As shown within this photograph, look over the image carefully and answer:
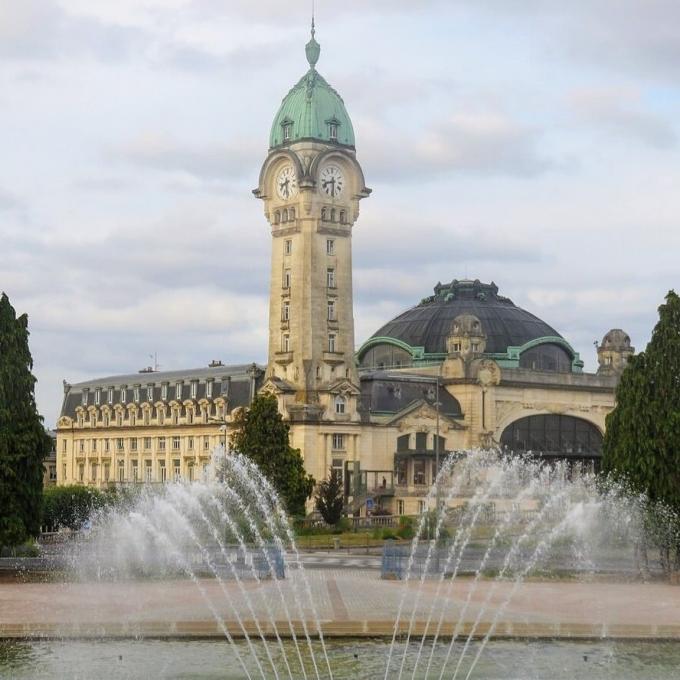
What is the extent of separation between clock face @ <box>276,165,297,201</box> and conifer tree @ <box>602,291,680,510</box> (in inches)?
2298

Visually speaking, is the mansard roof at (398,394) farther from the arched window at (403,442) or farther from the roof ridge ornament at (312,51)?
the roof ridge ornament at (312,51)

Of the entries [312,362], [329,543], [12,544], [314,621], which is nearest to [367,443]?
[312,362]

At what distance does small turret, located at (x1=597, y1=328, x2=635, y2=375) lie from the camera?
138125mm

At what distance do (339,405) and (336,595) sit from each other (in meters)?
65.7

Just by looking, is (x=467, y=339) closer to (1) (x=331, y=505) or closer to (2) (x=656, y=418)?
(1) (x=331, y=505)

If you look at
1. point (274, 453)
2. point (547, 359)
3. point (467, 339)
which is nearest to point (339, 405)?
point (467, 339)

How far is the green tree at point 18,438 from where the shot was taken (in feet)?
203

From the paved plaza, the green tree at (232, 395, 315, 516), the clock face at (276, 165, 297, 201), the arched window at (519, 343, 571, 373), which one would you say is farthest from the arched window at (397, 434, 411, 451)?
the paved plaza

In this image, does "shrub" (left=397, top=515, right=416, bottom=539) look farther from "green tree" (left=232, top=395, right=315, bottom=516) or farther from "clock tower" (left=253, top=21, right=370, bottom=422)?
"clock tower" (left=253, top=21, right=370, bottom=422)

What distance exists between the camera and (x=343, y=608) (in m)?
48.9

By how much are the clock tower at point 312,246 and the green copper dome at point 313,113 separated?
82 mm

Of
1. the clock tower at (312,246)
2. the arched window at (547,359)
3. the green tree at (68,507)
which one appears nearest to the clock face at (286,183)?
the clock tower at (312,246)

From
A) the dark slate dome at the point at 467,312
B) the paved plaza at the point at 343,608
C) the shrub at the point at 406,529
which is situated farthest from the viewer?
→ the dark slate dome at the point at 467,312

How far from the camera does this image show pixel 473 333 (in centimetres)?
12738
